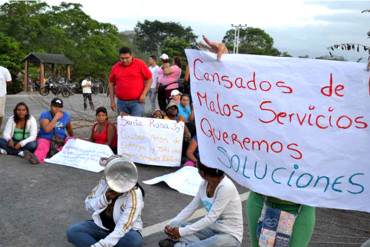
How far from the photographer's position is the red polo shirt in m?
7.03

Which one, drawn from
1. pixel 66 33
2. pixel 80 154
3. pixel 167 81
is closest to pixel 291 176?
pixel 80 154

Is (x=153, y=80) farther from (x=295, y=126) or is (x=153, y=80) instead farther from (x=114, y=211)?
(x=295, y=126)

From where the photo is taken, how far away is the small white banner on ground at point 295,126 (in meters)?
2.39

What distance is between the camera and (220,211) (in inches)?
135

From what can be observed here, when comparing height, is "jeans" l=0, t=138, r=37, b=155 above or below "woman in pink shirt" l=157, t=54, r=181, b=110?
below

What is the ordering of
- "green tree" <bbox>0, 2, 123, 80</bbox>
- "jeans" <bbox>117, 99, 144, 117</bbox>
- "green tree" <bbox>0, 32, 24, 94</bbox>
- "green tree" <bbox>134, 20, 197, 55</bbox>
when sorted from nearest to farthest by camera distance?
"jeans" <bbox>117, 99, 144, 117</bbox>
"green tree" <bbox>0, 32, 24, 94</bbox>
"green tree" <bbox>0, 2, 123, 80</bbox>
"green tree" <bbox>134, 20, 197, 55</bbox>

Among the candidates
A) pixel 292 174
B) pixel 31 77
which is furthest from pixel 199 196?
pixel 31 77

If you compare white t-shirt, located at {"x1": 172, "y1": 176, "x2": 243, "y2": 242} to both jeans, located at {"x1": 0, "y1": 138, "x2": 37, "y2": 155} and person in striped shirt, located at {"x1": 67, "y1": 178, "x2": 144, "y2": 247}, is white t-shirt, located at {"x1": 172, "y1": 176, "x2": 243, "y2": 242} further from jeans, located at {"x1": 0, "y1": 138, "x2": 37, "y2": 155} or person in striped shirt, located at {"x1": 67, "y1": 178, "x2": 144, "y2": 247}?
jeans, located at {"x1": 0, "y1": 138, "x2": 37, "y2": 155}

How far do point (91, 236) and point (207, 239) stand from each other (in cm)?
96

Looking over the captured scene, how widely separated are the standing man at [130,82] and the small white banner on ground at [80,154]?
708mm

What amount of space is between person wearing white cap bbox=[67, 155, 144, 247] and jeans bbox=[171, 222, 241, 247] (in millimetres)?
352

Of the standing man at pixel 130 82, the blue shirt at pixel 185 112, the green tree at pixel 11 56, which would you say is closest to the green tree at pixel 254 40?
the green tree at pixel 11 56

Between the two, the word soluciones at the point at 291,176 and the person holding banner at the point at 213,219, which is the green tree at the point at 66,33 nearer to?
the person holding banner at the point at 213,219

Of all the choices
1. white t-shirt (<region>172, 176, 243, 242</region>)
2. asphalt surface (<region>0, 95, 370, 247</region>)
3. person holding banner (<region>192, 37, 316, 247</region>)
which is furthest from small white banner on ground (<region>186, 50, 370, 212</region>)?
asphalt surface (<region>0, 95, 370, 247</region>)
